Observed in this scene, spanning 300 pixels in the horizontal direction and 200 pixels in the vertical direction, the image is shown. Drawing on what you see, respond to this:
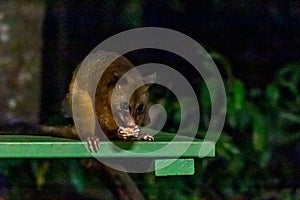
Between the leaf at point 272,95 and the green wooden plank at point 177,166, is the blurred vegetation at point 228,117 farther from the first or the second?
the green wooden plank at point 177,166

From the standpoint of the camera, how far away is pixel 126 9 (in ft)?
9.81

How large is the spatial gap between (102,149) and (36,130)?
0.34 m

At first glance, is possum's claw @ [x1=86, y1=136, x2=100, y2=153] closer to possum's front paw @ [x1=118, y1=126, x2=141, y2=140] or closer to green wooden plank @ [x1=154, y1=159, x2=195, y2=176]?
possum's front paw @ [x1=118, y1=126, x2=141, y2=140]

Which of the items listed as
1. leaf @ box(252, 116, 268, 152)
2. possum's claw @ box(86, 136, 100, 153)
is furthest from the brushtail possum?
leaf @ box(252, 116, 268, 152)

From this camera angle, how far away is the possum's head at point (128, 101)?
2.04 m

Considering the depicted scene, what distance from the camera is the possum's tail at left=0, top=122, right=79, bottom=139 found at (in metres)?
2.19

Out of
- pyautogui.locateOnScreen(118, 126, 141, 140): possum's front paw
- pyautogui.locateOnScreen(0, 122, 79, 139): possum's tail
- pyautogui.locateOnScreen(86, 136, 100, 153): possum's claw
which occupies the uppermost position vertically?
pyautogui.locateOnScreen(118, 126, 141, 140): possum's front paw

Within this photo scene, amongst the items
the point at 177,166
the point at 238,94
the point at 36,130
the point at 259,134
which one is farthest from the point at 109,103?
the point at 259,134

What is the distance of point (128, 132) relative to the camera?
6.68ft

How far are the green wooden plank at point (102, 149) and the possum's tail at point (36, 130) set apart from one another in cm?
12

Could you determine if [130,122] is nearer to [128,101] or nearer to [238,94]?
[128,101]

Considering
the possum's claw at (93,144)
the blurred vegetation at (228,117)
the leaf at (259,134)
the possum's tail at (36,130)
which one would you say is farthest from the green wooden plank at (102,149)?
the leaf at (259,134)

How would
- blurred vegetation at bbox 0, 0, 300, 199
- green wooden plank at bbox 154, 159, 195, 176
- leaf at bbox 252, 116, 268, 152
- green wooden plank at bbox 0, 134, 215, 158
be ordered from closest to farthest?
green wooden plank at bbox 0, 134, 215, 158, green wooden plank at bbox 154, 159, 195, 176, blurred vegetation at bbox 0, 0, 300, 199, leaf at bbox 252, 116, 268, 152

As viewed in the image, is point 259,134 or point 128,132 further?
point 259,134
